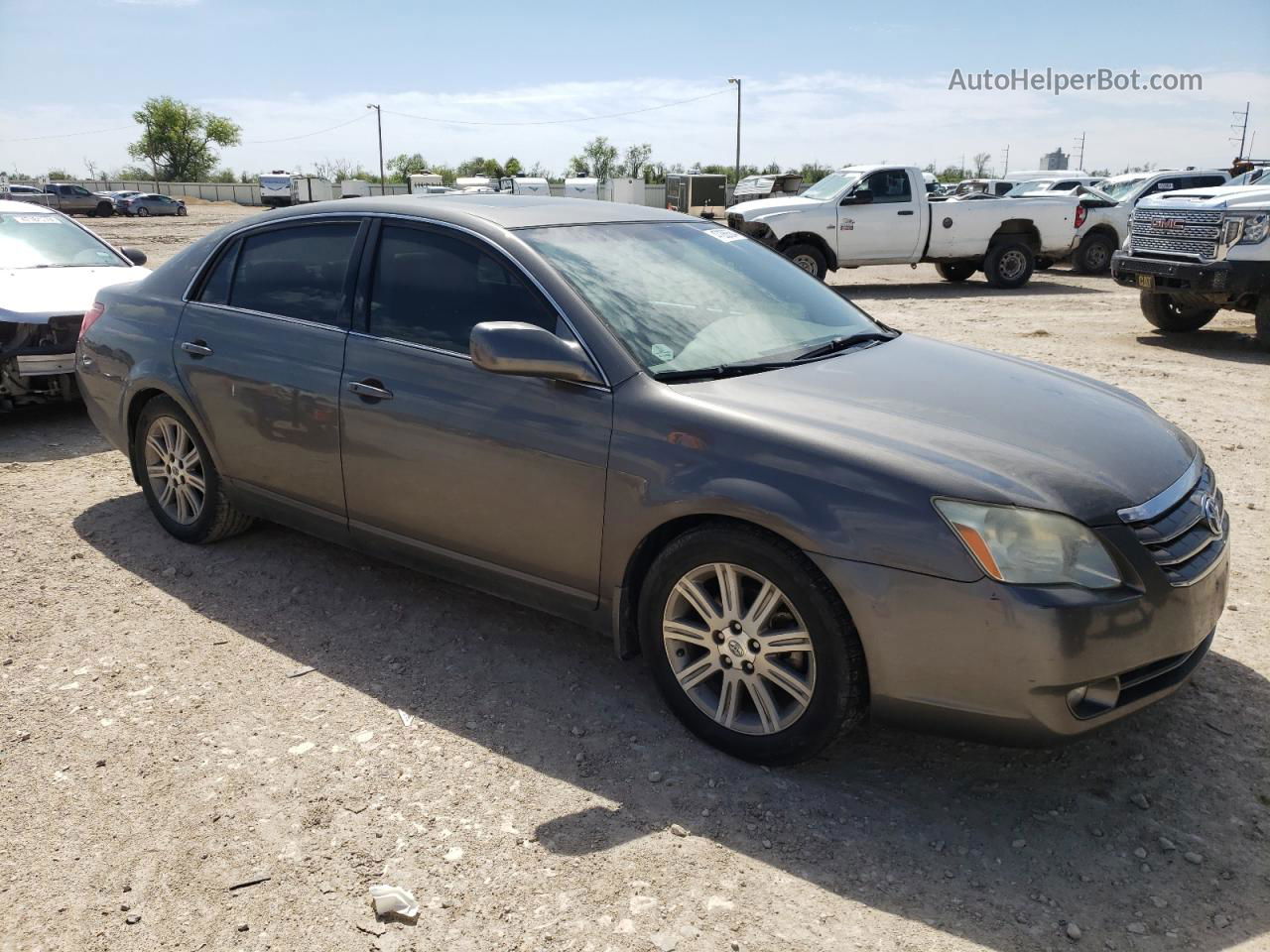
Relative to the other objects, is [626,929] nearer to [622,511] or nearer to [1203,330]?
[622,511]

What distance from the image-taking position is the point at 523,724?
3.42m

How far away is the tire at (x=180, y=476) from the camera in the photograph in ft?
15.6

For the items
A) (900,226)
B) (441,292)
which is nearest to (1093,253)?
(900,226)

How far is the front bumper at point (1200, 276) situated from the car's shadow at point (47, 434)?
33.0 ft

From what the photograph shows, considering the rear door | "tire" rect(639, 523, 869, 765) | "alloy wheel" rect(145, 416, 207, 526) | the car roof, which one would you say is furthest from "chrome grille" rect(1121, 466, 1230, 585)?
"alloy wheel" rect(145, 416, 207, 526)

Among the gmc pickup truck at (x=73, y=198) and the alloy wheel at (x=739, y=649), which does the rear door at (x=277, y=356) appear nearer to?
the alloy wheel at (x=739, y=649)

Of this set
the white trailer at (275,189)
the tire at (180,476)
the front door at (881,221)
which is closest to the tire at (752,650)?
the tire at (180,476)

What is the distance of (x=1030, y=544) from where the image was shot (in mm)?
2676

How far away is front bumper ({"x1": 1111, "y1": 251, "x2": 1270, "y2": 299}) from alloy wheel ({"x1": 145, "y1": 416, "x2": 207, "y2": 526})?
9.70 m

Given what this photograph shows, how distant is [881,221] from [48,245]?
1222cm

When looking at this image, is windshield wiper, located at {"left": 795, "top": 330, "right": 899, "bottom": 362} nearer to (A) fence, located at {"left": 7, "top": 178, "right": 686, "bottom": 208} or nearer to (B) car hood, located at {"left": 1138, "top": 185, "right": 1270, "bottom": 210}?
(B) car hood, located at {"left": 1138, "top": 185, "right": 1270, "bottom": 210}

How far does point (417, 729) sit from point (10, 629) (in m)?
1.95

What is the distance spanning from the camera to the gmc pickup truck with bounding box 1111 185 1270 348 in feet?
32.9

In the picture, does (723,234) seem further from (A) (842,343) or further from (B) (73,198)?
(B) (73,198)
